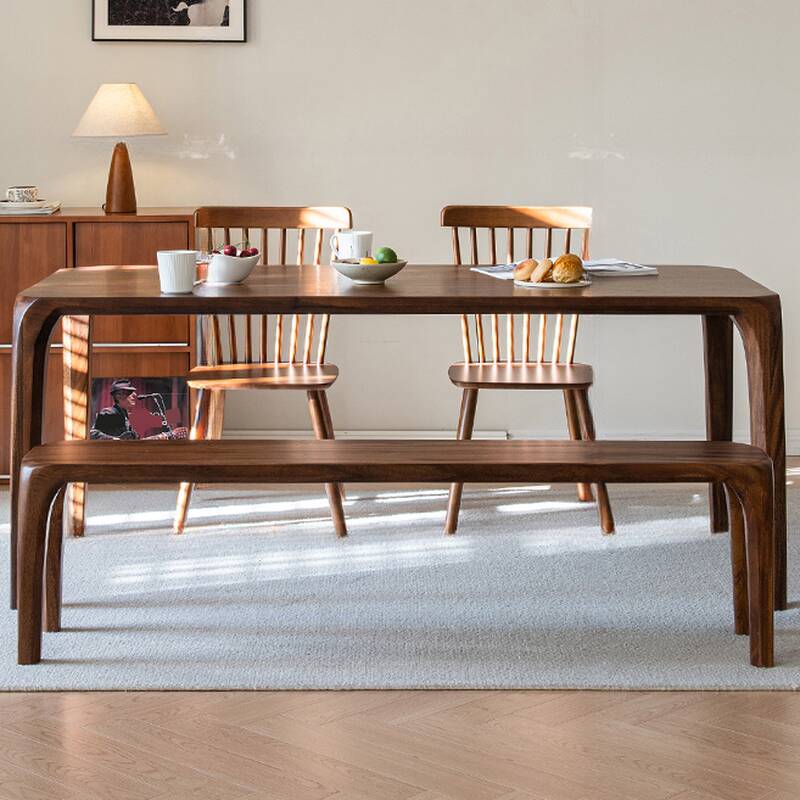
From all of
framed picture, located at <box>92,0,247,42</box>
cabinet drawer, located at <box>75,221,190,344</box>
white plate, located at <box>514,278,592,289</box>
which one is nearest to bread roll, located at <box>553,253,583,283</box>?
white plate, located at <box>514,278,592,289</box>

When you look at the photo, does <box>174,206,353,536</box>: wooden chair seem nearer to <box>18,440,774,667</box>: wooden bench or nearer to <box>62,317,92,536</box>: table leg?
<box>62,317,92,536</box>: table leg

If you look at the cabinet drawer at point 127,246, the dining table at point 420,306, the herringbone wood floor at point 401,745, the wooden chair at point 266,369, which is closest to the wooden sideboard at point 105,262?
the cabinet drawer at point 127,246

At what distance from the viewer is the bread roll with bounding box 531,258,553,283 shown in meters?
3.04

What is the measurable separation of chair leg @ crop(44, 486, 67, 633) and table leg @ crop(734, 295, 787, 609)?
148 cm

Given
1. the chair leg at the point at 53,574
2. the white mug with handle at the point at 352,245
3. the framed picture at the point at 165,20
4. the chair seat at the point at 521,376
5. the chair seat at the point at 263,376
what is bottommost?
the chair leg at the point at 53,574

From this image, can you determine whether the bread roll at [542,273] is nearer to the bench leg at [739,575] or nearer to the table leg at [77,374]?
the bench leg at [739,575]

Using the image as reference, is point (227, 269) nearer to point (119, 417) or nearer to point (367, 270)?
point (367, 270)

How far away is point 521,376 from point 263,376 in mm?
694

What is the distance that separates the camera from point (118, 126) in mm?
4258

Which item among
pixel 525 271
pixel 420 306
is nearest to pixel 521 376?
pixel 525 271

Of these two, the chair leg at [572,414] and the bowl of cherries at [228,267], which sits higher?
the bowl of cherries at [228,267]

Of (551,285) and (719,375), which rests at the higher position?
(551,285)

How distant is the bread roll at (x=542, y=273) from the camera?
304cm

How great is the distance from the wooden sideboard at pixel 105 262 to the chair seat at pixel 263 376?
1.43 feet
